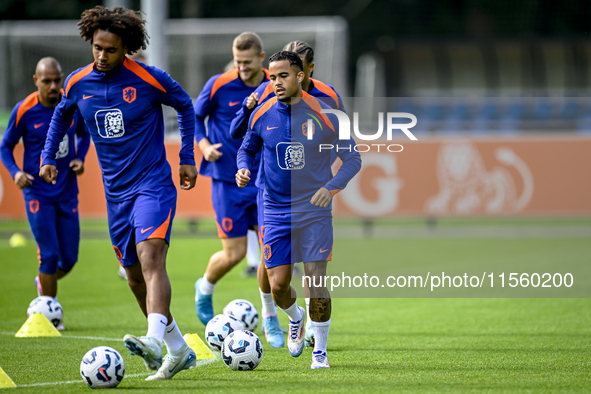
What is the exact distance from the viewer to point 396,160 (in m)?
15.4

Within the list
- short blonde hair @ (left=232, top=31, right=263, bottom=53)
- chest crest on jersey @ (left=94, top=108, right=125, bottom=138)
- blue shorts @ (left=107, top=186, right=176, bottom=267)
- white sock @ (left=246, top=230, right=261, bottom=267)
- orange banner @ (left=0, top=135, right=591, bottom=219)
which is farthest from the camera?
orange banner @ (left=0, top=135, right=591, bottom=219)

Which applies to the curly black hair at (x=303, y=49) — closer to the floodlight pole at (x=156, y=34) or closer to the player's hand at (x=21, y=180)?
the player's hand at (x=21, y=180)

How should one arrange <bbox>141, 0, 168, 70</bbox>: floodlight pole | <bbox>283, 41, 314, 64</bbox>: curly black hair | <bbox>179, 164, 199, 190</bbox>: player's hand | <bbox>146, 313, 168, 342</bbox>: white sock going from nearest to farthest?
1. <bbox>146, 313, 168, 342</bbox>: white sock
2. <bbox>179, 164, 199, 190</bbox>: player's hand
3. <bbox>283, 41, 314, 64</bbox>: curly black hair
4. <bbox>141, 0, 168, 70</bbox>: floodlight pole

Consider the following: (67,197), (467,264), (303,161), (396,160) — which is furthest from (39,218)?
(396,160)

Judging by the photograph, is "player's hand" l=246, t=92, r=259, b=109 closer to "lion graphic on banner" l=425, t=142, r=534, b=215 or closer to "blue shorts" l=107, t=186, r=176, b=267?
"blue shorts" l=107, t=186, r=176, b=267

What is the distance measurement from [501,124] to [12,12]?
22830mm

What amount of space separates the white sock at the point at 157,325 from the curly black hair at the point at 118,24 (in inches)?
68.4

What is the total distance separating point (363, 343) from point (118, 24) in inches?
123

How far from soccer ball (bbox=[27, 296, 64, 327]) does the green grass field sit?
164 mm

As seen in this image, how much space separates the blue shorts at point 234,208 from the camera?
707 centimetres

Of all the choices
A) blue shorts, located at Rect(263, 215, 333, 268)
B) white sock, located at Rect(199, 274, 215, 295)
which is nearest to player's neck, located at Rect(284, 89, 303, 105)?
blue shorts, located at Rect(263, 215, 333, 268)

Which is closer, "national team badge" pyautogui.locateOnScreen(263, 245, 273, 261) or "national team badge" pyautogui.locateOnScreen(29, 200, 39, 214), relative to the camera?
"national team badge" pyautogui.locateOnScreen(263, 245, 273, 261)

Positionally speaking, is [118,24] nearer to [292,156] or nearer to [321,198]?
[292,156]

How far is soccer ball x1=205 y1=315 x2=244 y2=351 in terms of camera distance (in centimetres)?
600
